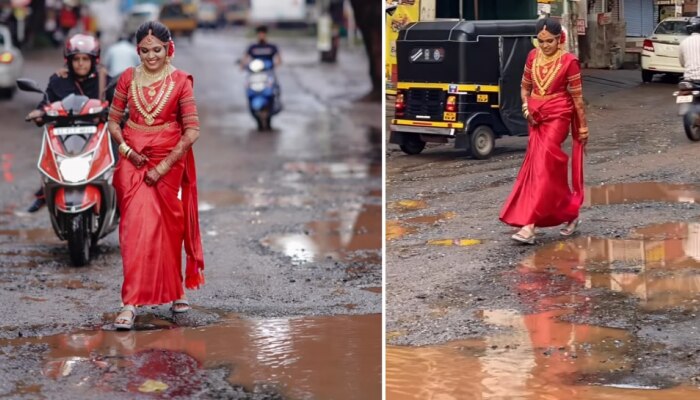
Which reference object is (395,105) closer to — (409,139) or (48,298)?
(409,139)

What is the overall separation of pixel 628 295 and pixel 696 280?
0.25 m

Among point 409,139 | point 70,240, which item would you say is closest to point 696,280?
point 409,139

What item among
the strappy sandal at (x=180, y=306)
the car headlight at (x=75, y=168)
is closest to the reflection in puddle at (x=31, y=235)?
the car headlight at (x=75, y=168)

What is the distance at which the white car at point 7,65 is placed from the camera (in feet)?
76.0

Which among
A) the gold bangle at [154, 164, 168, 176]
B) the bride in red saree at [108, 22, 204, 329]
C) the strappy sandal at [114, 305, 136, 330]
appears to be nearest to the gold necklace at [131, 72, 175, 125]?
the bride in red saree at [108, 22, 204, 329]

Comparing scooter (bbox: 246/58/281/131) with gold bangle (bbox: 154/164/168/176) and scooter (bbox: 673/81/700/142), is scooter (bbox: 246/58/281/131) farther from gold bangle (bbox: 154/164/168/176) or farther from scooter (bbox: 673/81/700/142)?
scooter (bbox: 673/81/700/142)

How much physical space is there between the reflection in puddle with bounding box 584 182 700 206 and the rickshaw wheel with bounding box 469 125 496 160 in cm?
42

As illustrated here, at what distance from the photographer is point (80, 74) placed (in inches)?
351

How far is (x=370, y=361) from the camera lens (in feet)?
19.7

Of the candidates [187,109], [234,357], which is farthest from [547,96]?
[187,109]

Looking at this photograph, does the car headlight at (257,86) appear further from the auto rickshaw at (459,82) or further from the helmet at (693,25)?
the helmet at (693,25)

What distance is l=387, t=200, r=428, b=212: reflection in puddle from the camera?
503 cm

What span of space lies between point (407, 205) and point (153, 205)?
6.60 feet

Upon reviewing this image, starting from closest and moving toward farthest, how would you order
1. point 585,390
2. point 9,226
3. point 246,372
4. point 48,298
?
point 585,390 → point 246,372 → point 48,298 → point 9,226
